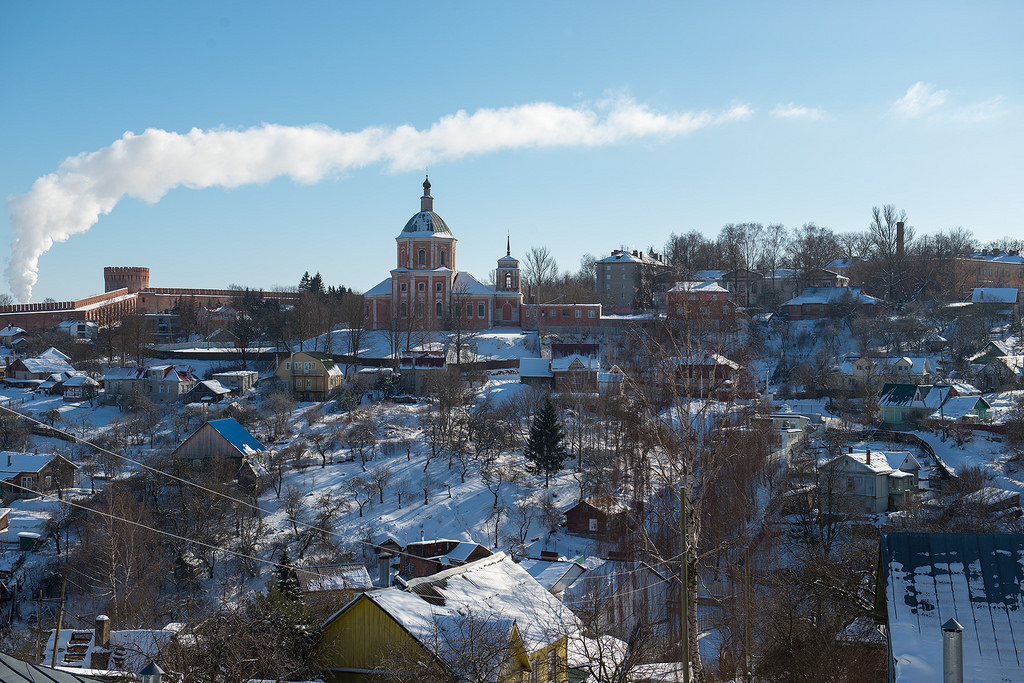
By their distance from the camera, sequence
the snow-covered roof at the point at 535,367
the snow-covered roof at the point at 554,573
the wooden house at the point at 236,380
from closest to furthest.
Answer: the snow-covered roof at the point at 554,573, the snow-covered roof at the point at 535,367, the wooden house at the point at 236,380

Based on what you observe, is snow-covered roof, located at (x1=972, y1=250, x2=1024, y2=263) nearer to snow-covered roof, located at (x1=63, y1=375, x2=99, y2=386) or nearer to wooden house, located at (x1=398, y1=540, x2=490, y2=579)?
wooden house, located at (x1=398, y1=540, x2=490, y2=579)

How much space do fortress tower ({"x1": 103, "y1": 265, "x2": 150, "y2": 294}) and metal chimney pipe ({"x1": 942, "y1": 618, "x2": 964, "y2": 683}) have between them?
77.4 meters

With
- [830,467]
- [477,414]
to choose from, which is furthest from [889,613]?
[477,414]

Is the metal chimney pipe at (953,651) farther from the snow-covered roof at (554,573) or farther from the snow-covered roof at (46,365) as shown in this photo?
the snow-covered roof at (46,365)

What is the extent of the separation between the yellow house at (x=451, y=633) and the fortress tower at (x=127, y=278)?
7046cm

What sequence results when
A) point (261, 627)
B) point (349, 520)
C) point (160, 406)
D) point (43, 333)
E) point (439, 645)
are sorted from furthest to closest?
point (43, 333) → point (160, 406) → point (349, 520) → point (261, 627) → point (439, 645)

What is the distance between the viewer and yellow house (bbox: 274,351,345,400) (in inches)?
1645

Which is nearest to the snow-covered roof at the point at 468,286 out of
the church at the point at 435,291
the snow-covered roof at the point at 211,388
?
the church at the point at 435,291

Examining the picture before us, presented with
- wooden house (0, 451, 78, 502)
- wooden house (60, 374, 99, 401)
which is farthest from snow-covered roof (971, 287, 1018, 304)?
wooden house (0, 451, 78, 502)

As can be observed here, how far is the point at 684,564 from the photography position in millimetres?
10117

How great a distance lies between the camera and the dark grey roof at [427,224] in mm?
55562

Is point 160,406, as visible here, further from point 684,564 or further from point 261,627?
point 684,564

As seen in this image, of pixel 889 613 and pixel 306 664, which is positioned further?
pixel 306 664

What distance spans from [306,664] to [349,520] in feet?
54.6
